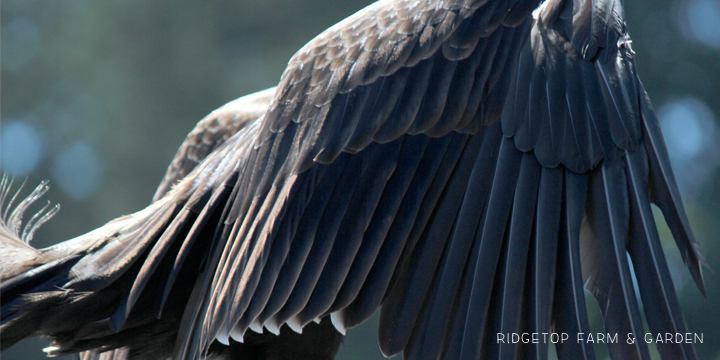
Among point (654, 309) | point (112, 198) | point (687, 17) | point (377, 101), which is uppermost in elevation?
point (687, 17)

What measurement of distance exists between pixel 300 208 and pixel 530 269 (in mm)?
756

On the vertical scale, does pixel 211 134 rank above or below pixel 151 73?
below

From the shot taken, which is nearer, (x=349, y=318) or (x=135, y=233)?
(x=349, y=318)

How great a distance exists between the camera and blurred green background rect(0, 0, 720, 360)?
12188 millimetres

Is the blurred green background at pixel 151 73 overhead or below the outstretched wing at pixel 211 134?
overhead

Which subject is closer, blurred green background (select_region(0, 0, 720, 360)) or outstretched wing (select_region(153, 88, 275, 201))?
outstretched wing (select_region(153, 88, 275, 201))

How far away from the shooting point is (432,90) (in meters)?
2.41

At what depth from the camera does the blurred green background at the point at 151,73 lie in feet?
40.0

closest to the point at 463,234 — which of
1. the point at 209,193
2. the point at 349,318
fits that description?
the point at 349,318

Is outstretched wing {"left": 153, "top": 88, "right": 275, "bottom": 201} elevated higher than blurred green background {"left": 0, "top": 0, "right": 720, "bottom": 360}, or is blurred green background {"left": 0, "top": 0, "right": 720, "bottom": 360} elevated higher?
blurred green background {"left": 0, "top": 0, "right": 720, "bottom": 360}

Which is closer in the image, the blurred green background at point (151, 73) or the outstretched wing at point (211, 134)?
the outstretched wing at point (211, 134)

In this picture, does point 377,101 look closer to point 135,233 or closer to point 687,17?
point 135,233

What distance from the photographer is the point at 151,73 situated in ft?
41.5

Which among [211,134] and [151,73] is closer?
[211,134]
